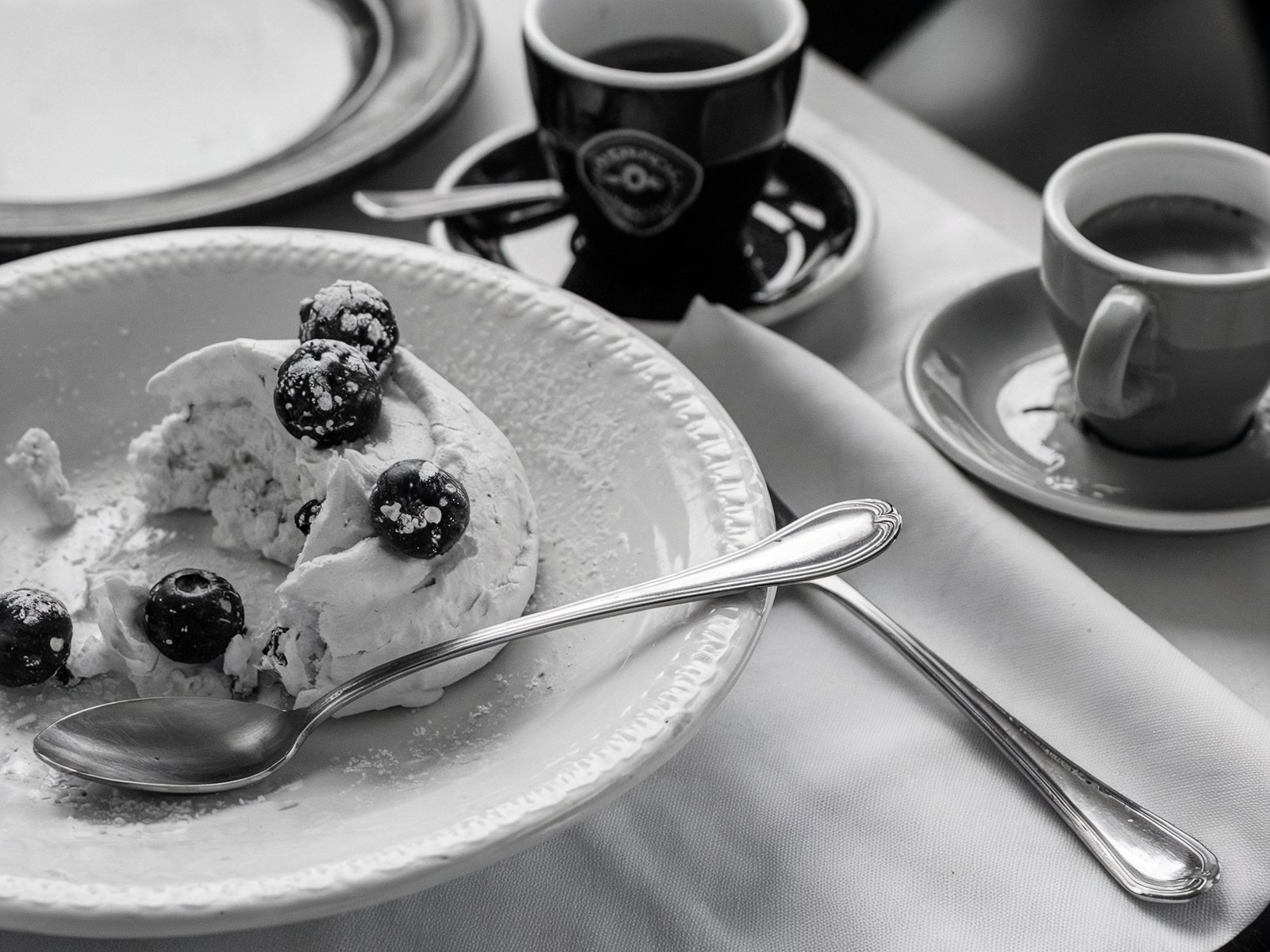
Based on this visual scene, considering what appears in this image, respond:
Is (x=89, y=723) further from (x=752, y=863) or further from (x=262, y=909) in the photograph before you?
(x=752, y=863)

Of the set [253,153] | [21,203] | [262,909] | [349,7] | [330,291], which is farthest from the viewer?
[349,7]

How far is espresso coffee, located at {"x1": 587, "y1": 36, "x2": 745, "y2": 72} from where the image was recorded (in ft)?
4.63

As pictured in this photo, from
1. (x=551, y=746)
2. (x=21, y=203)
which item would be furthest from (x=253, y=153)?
(x=551, y=746)

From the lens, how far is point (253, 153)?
1573 millimetres

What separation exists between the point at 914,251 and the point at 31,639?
39.5 inches

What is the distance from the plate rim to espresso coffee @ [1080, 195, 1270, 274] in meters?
0.75

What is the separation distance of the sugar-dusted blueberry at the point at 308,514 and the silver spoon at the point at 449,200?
1.62 ft

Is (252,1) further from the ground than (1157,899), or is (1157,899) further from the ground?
(252,1)

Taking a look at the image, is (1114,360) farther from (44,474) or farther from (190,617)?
(44,474)

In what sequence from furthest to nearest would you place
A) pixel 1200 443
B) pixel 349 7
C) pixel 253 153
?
pixel 349 7, pixel 253 153, pixel 1200 443

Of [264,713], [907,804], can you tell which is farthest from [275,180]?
[907,804]

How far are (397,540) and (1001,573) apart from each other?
0.48 m

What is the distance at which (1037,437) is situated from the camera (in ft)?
3.97

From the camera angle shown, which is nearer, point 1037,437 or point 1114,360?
point 1114,360
